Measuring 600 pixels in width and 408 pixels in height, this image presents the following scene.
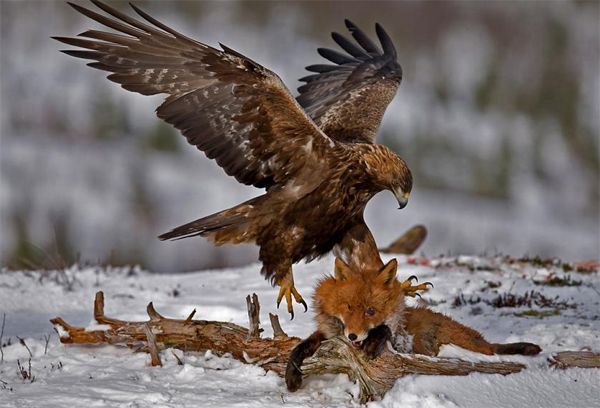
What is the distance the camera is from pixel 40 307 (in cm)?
818

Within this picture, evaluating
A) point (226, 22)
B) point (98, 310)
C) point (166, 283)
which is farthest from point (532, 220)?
point (98, 310)

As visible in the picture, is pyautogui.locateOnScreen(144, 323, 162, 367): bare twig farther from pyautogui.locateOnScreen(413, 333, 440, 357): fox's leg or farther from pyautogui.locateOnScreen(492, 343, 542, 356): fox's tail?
pyautogui.locateOnScreen(492, 343, 542, 356): fox's tail

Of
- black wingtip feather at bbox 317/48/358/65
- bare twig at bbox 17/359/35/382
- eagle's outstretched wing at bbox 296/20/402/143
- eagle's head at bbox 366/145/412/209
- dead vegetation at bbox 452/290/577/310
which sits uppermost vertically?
black wingtip feather at bbox 317/48/358/65

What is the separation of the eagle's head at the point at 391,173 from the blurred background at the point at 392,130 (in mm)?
18092

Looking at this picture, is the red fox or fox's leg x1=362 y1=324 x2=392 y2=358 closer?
fox's leg x1=362 y1=324 x2=392 y2=358

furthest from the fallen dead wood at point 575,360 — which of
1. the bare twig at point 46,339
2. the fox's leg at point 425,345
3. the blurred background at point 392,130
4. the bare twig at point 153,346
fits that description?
the blurred background at point 392,130

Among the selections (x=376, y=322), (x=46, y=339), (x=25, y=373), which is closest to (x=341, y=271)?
(x=376, y=322)

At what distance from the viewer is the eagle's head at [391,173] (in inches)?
265

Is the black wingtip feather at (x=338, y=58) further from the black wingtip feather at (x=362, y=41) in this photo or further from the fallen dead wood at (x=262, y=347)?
the fallen dead wood at (x=262, y=347)

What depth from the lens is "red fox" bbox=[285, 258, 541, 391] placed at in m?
5.44

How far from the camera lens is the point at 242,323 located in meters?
7.61

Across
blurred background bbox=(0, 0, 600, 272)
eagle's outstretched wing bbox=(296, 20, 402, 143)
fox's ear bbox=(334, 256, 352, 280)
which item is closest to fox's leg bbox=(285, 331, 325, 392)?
fox's ear bbox=(334, 256, 352, 280)

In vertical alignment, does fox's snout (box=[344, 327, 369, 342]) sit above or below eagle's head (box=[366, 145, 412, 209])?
below

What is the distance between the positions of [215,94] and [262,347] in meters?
1.87
